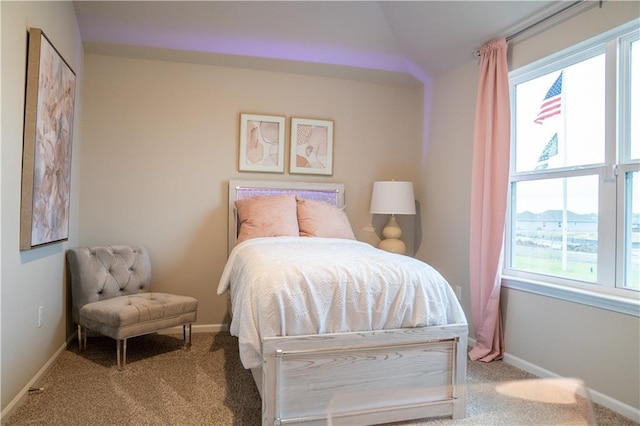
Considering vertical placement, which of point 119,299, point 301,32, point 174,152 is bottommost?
point 119,299

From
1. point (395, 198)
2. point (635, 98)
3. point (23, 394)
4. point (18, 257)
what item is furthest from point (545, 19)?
point (23, 394)

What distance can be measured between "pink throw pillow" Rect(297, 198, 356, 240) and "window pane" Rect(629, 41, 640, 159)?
6.57ft

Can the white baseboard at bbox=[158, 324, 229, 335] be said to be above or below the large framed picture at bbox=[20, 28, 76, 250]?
below

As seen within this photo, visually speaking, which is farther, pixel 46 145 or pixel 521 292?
pixel 521 292

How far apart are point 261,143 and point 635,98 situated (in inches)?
109

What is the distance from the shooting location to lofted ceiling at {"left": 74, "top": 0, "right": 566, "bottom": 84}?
313cm

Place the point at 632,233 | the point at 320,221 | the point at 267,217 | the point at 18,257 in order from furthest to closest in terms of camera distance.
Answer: the point at 320,221, the point at 267,217, the point at 632,233, the point at 18,257

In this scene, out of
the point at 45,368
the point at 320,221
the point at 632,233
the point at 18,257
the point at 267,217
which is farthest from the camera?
the point at 320,221

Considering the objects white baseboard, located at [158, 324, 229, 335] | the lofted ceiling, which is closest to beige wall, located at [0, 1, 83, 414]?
the lofted ceiling

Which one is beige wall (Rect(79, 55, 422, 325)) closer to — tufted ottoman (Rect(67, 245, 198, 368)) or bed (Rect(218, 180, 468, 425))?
tufted ottoman (Rect(67, 245, 198, 368))

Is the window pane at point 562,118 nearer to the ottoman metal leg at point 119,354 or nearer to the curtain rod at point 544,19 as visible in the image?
the curtain rod at point 544,19

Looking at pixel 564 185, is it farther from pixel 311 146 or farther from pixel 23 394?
pixel 23 394

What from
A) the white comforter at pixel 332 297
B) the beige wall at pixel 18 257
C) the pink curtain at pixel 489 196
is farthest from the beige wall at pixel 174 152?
the white comforter at pixel 332 297

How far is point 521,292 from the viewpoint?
2.80m
